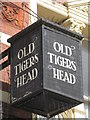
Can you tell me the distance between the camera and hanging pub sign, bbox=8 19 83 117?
1510cm

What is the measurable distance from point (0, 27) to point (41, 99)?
8.59 feet

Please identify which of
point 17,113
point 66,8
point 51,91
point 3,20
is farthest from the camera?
point 66,8

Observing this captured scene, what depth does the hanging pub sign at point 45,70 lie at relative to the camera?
595 inches

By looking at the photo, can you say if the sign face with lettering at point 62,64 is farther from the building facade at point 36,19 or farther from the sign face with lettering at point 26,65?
the building facade at point 36,19

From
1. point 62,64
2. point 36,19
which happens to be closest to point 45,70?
point 62,64

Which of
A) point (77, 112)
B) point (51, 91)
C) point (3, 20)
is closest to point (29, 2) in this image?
point (3, 20)

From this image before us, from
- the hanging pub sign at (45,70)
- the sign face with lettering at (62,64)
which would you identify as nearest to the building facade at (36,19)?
the hanging pub sign at (45,70)

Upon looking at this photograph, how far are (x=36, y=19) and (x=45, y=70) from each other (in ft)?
10.8

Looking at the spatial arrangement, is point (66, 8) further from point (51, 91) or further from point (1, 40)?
point (51, 91)

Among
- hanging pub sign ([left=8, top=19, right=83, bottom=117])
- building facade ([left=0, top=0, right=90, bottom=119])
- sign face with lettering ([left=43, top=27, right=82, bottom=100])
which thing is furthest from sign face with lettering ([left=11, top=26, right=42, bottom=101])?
building facade ([left=0, top=0, right=90, bottom=119])

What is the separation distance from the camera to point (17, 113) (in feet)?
53.3

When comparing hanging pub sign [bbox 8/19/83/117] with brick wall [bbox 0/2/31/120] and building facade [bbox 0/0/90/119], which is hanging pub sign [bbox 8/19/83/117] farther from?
building facade [bbox 0/0/90/119]

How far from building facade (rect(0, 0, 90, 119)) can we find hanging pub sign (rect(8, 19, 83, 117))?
2.36 feet

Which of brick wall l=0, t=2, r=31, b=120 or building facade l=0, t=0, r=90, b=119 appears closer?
brick wall l=0, t=2, r=31, b=120
